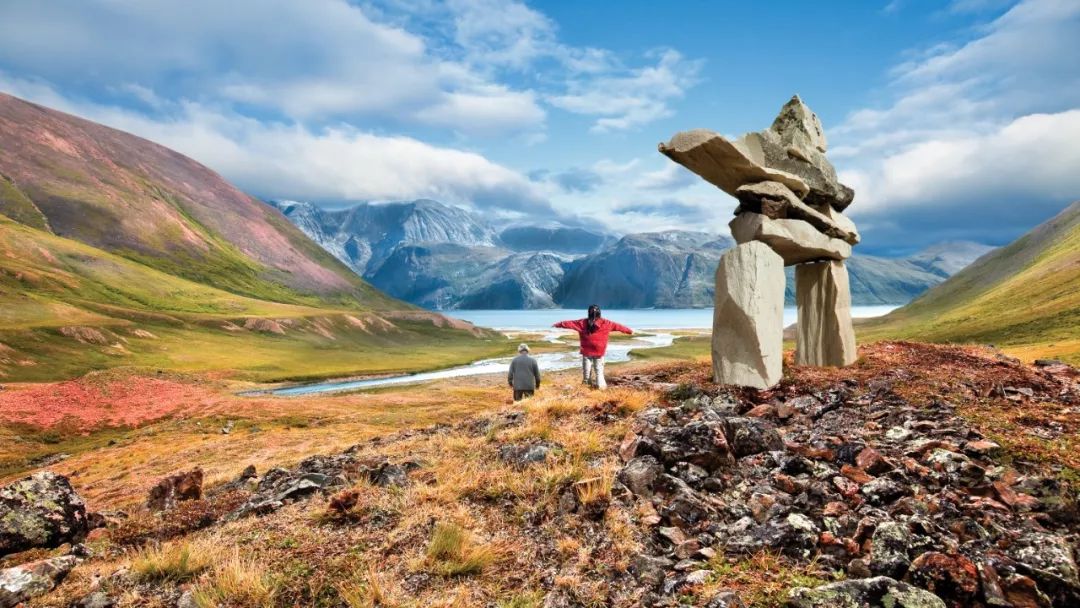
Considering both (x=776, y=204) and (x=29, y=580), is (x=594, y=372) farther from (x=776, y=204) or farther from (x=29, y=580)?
(x=29, y=580)

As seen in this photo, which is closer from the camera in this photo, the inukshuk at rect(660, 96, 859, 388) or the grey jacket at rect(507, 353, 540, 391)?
the inukshuk at rect(660, 96, 859, 388)

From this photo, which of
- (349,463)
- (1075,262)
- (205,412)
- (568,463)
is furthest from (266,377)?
(1075,262)

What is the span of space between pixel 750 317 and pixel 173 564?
15.5 meters

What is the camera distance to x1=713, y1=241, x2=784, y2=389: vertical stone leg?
16672mm

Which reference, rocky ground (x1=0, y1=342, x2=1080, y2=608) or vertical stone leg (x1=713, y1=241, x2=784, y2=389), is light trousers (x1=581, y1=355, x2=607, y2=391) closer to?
A: vertical stone leg (x1=713, y1=241, x2=784, y2=389)

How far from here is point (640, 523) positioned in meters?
7.82

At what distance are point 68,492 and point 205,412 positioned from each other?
151ft

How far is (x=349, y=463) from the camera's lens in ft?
45.4

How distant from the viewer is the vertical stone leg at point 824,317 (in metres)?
21.4

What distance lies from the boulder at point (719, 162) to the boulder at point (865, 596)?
50.1ft

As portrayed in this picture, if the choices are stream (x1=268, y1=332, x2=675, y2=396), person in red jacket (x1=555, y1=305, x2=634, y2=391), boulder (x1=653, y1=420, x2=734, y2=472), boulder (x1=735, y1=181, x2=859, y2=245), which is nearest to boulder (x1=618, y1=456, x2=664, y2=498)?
boulder (x1=653, y1=420, x2=734, y2=472)

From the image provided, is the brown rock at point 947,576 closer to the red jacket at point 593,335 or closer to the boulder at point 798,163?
the red jacket at point 593,335

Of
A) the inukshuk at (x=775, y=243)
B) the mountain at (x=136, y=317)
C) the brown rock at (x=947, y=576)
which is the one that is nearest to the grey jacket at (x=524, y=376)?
the inukshuk at (x=775, y=243)

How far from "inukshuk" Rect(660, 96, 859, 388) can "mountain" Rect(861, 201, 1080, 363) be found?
51.3ft
